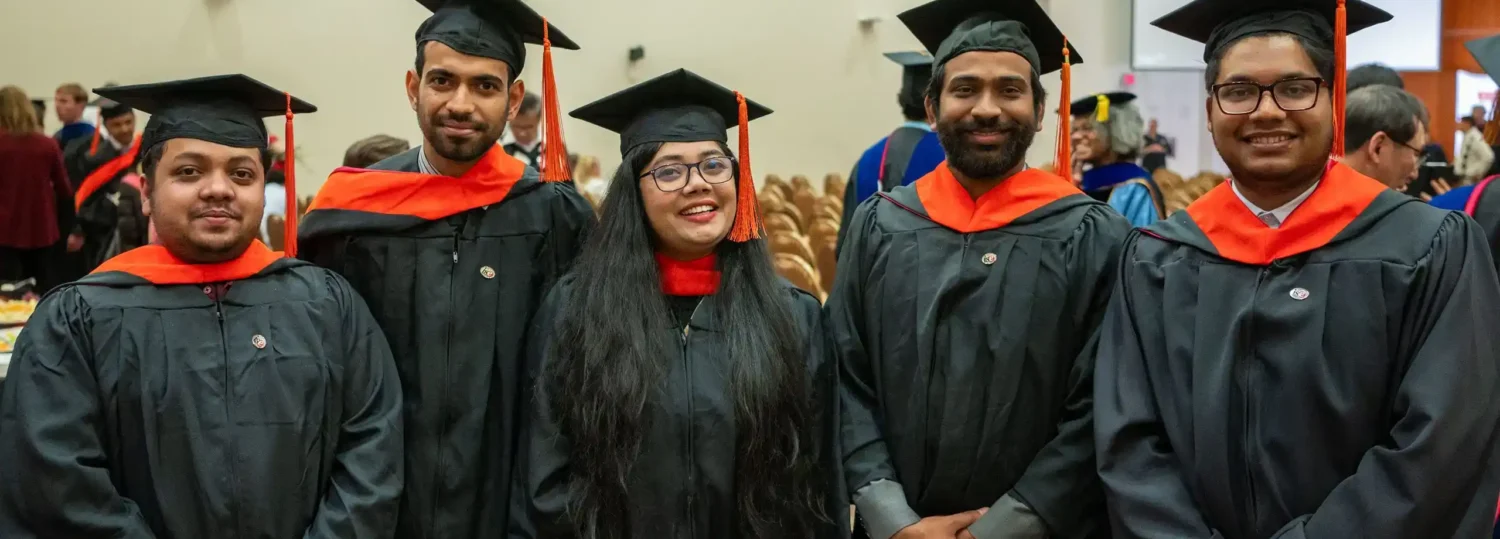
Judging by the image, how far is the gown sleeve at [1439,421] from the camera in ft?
6.41

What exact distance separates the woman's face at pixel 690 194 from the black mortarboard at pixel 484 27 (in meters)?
0.51

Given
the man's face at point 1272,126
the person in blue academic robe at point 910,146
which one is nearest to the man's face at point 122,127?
the person in blue academic robe at point 910,146

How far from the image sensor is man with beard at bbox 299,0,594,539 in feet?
8.56

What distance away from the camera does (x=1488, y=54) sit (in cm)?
268

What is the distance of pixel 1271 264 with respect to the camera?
212cm

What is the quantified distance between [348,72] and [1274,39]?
10.2 meters

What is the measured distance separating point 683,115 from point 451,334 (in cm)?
67

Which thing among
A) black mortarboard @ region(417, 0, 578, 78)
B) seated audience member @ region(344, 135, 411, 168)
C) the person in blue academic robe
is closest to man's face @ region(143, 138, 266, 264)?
black mortarboard @ region(417, 0, 578, 78)

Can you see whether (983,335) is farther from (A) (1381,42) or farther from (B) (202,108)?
(A) (1381,42)

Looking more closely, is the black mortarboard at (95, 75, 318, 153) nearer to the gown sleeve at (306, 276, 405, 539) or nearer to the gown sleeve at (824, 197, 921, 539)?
the gown sleeve at (306, 276, 405, 539)

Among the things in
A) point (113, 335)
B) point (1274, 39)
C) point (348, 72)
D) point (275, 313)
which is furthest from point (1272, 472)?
point (348, 72)

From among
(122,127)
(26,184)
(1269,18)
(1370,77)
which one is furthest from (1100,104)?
(26,184)

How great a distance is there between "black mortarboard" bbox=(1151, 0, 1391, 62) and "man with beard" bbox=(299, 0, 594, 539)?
1.35m

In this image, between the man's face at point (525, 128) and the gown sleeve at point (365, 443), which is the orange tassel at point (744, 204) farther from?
the man's face at point (525, 128)
